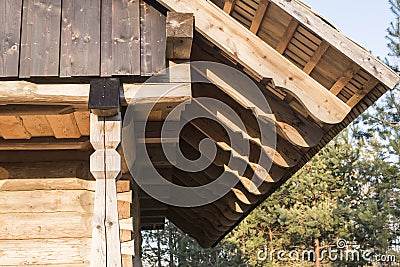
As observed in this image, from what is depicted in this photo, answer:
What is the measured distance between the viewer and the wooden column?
4.27 m

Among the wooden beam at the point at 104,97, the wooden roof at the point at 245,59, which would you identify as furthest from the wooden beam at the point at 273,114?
the wooden beam at the point at 104,97

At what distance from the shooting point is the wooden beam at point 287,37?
457cm

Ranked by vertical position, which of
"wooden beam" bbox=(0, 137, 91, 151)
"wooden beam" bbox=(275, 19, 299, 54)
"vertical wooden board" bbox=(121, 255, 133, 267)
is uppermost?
"wooden beam" bbox=(275, 19, 299, 54)

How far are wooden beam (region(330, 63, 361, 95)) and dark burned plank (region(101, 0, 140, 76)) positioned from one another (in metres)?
1.60

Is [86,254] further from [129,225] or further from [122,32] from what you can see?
[122,32]

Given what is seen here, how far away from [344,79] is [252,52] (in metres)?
0.76

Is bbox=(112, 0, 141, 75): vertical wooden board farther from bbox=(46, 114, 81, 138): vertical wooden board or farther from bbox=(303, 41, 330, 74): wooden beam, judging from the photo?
bbox=(303, 41, 330, 74): wooden beam

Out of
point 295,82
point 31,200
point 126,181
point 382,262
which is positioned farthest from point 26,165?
point 382,262

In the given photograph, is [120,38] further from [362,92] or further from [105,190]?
[362,92]

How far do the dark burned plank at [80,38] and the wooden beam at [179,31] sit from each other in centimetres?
62

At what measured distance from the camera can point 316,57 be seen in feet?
15.4

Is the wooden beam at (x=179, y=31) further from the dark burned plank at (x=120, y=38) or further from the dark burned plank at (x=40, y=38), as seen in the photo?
the dark burned plank at (x=40, y=38)

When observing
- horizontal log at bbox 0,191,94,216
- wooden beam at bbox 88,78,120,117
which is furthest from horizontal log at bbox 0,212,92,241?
wooden beam at bbox 88,78,120,117

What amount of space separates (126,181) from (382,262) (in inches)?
663
